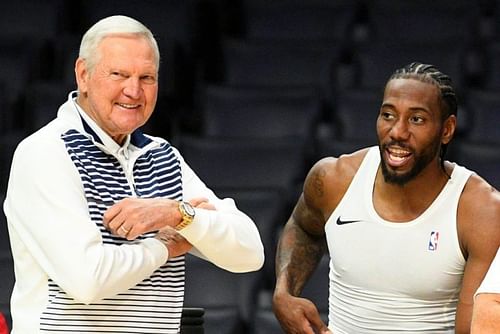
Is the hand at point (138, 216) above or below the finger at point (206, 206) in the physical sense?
above

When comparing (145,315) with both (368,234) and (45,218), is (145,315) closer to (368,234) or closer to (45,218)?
(45,218)

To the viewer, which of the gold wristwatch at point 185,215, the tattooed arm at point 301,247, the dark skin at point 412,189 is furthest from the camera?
the tattooed arm at point 301,247

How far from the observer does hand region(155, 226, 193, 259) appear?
326cm

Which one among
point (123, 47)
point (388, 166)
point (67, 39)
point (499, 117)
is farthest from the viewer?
point (67, 39)

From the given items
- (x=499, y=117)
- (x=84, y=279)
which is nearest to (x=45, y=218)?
(x=84, y=279)

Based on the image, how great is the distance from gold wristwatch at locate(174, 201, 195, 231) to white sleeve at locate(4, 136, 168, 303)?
86mm

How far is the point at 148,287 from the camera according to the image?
10.7 ft

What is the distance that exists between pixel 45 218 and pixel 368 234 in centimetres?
109

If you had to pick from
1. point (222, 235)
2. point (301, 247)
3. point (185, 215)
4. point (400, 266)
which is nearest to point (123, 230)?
point (185, 215)

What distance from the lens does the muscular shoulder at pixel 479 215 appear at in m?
3.63

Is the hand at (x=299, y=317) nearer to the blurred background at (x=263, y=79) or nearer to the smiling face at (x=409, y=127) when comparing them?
the smiling face at (x=409, y=127)

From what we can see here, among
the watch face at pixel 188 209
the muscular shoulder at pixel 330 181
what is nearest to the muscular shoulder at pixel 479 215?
the muscular shoulder at pixel 330 181

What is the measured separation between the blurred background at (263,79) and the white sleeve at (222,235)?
1.67m

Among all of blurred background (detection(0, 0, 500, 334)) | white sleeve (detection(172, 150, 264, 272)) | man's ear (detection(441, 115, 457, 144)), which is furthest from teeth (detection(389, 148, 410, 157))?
blurred background (detection(0, 0, 500, 334))
